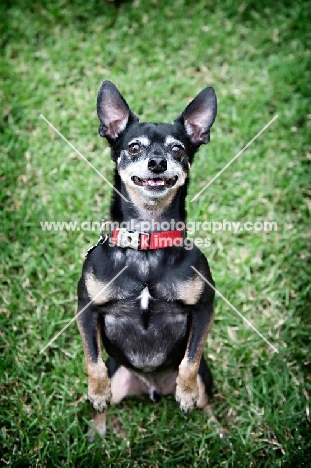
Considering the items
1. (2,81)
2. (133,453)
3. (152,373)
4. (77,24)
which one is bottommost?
(133,453)

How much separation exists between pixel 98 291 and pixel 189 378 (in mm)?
821

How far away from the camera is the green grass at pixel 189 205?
3906 mm

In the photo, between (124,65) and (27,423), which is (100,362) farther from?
(124,65)

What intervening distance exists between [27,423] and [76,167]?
237 centimetres

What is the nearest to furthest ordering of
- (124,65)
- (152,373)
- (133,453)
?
1. (152,373)
2. (133,453)
3. (124,65)

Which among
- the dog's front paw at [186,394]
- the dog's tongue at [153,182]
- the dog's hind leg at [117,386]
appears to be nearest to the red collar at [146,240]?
the dog's tongue at [153,182]

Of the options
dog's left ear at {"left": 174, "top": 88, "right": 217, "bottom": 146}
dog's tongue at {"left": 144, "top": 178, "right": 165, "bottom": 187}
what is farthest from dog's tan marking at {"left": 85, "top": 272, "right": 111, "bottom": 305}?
dog's left ear at {"left": 174, "top": 88, "right": 217, "bottom": 146}

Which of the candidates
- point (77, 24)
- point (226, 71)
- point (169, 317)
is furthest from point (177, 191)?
point (77, 24)

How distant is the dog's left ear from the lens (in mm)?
3446

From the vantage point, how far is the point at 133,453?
3.89 m

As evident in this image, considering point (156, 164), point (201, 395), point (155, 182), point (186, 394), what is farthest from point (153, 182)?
point (201, 395)

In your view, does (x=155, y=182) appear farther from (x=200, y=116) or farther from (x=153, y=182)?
(x=200, y=116)

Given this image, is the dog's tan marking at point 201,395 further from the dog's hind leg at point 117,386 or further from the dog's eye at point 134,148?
the dog's eye at point 134,148

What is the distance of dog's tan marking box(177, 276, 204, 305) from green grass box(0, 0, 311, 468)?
1182 millimetres
